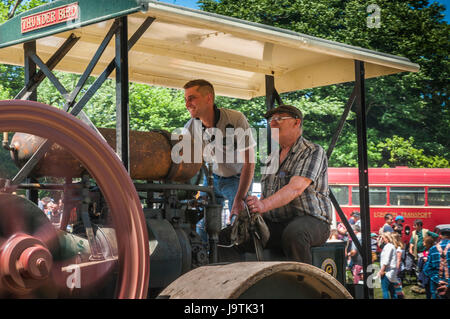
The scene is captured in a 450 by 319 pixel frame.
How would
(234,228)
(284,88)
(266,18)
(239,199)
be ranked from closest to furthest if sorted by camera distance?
(234,228), (239,199), (284,88), (266,18)

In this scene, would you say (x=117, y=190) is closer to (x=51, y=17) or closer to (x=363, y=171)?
(x=51, y=17)

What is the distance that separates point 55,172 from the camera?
279 cm

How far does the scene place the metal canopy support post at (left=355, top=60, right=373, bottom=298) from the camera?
3.91 meters

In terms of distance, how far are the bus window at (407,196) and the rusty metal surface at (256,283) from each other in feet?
58.1

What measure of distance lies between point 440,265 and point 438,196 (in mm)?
11809

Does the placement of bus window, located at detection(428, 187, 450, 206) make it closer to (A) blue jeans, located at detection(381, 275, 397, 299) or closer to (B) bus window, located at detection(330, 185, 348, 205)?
(B) bus window, located at detection(330, 185, 348, 205)

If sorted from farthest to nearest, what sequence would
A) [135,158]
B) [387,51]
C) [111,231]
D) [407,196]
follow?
[387,51] < [407,196] < [135,158] < [111,231]

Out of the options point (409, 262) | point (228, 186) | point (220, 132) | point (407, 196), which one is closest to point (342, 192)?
point (407, 196)

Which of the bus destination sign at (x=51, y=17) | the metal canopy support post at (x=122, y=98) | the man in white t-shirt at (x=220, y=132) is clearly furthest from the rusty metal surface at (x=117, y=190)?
the man in white t-shirt at (x=220, y=132)

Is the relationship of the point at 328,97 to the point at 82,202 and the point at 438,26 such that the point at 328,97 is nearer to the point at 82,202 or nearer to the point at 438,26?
the point at 438,26

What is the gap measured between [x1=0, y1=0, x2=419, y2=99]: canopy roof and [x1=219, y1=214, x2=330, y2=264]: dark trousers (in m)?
1.03

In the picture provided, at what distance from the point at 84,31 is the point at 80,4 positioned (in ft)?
2.38

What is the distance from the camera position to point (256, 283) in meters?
2.34

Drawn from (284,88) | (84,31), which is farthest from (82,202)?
(284,88)
